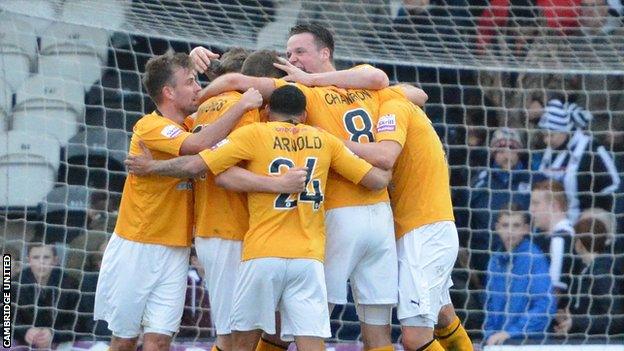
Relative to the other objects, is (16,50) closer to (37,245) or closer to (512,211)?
(37,245)

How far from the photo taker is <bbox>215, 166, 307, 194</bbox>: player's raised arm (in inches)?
248

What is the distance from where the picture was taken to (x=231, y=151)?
6340mm

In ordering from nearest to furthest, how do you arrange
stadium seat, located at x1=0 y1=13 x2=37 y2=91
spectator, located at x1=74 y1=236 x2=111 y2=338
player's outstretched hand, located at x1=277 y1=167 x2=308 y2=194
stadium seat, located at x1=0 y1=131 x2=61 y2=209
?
player's outstretched hand, located at x1=277 y1=167 x2=308 y2=194, spectator, located at x1=74 y1=236 x2=111 y2=338, stadium seat, located at x1=0 y1=131 x2=61 y2=209, stadium seat, located at x1=0 y1=13 x2=37 y2=91

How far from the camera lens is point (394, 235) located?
22.1 feet

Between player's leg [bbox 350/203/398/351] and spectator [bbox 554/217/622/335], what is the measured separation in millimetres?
2663

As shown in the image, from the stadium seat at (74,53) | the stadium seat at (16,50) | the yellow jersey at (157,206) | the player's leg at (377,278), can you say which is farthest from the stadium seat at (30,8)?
the player's leg at (377,278)

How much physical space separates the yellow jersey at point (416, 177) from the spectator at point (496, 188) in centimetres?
258

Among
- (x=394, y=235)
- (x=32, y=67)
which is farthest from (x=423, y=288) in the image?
(x=32, y=67)

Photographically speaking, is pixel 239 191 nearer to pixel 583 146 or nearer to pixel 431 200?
pixel 431 200

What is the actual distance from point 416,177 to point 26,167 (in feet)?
11.1

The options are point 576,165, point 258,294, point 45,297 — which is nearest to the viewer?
point 258,294

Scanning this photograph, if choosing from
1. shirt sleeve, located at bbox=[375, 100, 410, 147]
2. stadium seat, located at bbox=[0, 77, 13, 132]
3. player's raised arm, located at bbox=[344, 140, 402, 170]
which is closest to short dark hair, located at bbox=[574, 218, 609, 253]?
shirt sleeve, located at bbox=[375, 100, 410, 147]

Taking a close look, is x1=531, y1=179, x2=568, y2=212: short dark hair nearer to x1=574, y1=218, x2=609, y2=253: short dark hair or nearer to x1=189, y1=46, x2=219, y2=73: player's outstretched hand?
x1=574, y1=218, x2=609, y2=253: short dark hair

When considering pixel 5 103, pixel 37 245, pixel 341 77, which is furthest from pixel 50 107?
pixel 341 77
